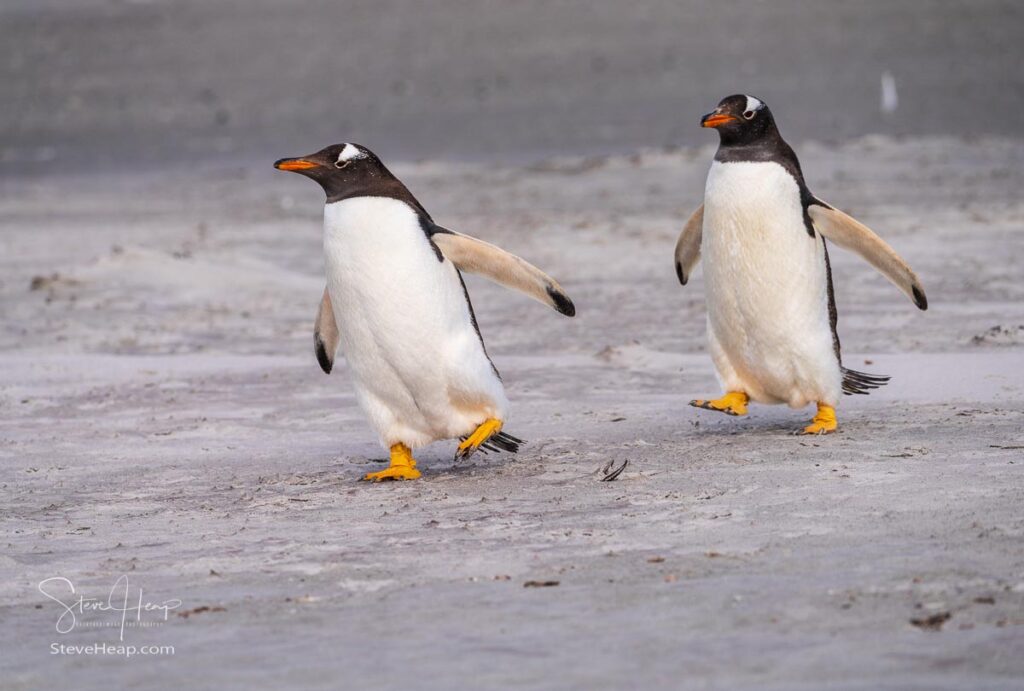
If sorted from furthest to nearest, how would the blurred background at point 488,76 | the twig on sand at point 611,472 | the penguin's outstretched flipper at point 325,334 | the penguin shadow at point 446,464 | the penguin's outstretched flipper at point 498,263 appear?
the blurred background at point 488,76
the penguin's outstretched flipper at point 325,334
the penguin shadow at point 446,464
the penguin's outstretched flipper at point 498,263
the twig on sand at point 611,472

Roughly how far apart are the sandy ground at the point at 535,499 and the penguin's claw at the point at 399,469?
95 mm

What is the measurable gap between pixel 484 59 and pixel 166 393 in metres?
20.3

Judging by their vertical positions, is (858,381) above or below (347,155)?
below

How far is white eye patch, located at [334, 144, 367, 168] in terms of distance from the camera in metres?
5.05

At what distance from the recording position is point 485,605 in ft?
11.6

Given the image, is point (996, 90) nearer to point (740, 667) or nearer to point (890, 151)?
point (890, 151)

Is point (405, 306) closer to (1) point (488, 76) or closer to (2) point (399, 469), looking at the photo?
(2) point (399, 469)

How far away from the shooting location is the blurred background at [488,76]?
20.1 meters

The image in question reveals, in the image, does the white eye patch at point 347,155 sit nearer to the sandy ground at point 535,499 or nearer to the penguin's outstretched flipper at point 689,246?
the sandy ground at point 535,499

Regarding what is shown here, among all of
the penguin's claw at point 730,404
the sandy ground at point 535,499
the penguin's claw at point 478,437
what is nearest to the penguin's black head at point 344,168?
the penguin's claw at point 478,437

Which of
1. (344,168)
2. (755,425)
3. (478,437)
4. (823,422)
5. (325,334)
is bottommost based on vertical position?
(755,425)

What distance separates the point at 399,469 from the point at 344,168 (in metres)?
0.98

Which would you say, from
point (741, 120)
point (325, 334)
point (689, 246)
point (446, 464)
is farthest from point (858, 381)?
point (325, 334)

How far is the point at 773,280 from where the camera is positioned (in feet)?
17.6
